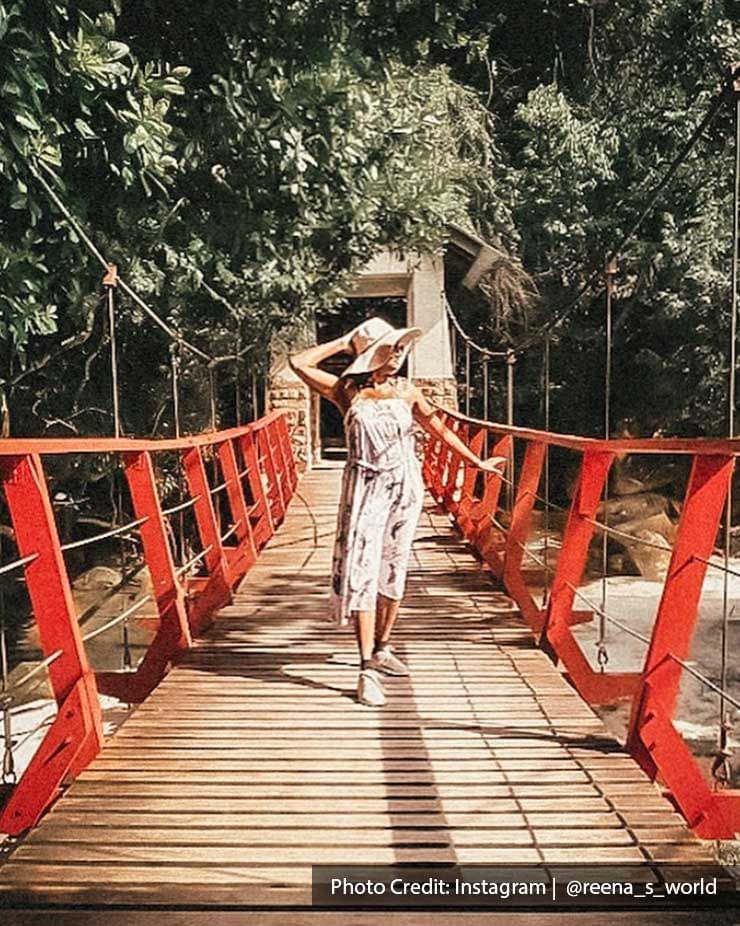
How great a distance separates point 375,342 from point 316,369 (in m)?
0.26

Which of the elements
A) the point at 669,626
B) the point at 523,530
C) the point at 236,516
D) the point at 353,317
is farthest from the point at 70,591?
the point at 353,317

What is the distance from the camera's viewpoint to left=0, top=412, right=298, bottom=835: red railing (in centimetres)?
206

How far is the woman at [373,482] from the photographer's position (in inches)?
109

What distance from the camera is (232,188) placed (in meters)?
4.91

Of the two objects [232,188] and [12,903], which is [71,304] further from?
[12,903]

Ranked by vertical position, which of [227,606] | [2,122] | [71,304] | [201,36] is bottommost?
[227,606]

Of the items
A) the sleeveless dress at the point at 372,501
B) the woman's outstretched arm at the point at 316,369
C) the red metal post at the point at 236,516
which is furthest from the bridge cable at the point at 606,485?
the red metal post at the point at 236,516

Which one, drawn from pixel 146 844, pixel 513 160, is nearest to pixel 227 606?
pixel 146 844

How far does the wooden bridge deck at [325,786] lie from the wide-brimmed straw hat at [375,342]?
3.15 ft

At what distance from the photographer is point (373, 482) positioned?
9.16ft

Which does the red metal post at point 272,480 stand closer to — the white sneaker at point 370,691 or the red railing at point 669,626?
the red railing at point 669,626

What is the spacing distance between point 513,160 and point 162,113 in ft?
33.0

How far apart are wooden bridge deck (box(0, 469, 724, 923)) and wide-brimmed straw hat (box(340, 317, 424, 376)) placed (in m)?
0.96
